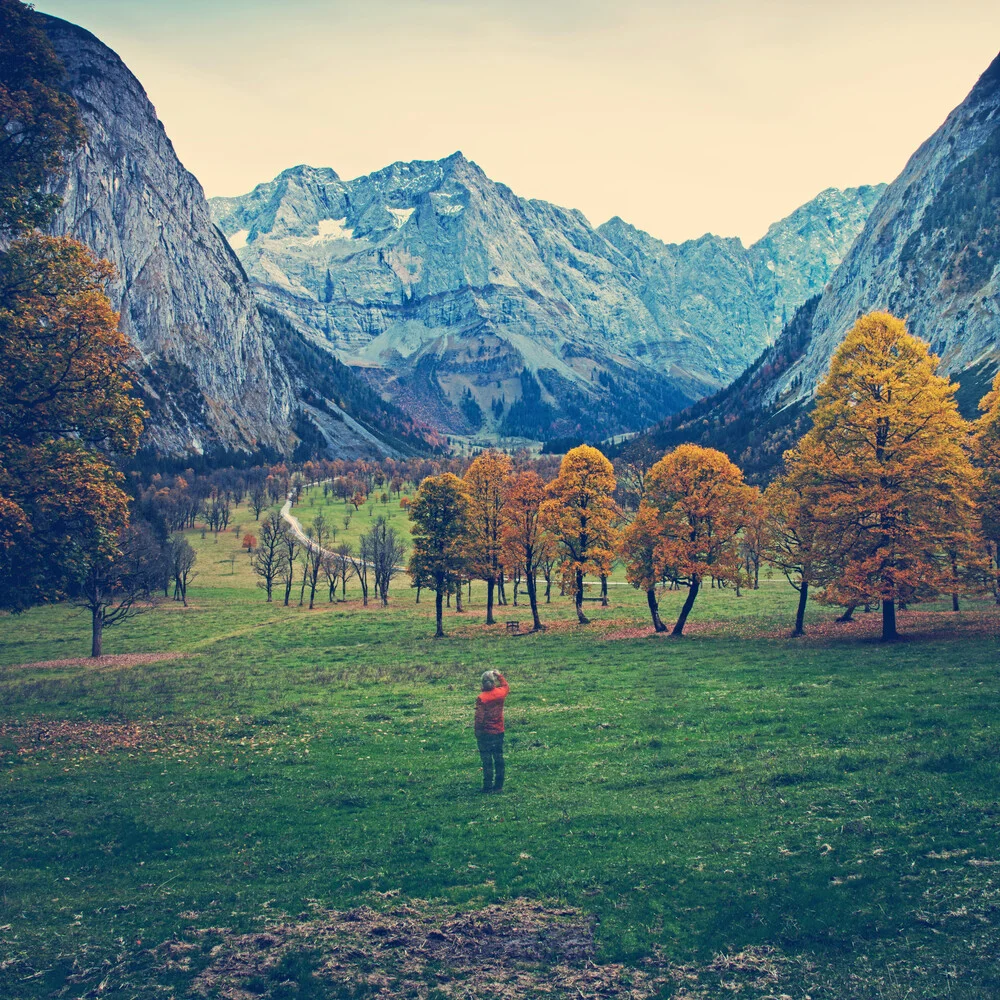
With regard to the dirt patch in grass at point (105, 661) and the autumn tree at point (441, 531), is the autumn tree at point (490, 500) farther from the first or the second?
the dirt patch in grass at point (105, 661)

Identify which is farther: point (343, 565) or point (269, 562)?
point (343, 565)

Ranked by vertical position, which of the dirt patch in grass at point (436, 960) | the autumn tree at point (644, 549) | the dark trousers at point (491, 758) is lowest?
the dirt patch in grass at point (436, 960)

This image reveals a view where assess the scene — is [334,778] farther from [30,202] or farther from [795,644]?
[795,644]

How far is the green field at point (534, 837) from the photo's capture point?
11375 millimetres

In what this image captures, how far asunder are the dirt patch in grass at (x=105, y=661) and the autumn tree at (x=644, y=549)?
32.6m

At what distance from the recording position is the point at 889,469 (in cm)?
3456

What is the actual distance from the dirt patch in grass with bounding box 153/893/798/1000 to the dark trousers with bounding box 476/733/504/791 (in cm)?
554

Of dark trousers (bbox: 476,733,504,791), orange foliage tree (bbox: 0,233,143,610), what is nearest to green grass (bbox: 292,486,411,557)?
orange foliage tree (bbox: 0,233,143,610)

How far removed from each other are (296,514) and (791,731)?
16305 cm

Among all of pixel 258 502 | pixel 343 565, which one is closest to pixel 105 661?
pixel 343 565

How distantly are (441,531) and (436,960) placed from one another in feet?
160

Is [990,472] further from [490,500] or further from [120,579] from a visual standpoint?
[120,579]

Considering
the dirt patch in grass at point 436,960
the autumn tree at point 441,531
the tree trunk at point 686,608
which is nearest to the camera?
the dirt patch in grass at point 436,960

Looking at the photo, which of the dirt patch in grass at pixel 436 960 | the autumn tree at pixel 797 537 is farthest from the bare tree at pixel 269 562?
the dirt patch in grass at pixel 436 960
